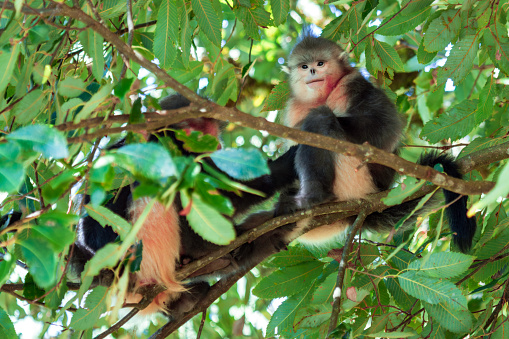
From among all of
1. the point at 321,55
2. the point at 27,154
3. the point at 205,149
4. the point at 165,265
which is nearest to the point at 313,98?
the point at 321,55

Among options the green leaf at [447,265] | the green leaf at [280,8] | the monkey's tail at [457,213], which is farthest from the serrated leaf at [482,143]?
the green leaf at [280,8]

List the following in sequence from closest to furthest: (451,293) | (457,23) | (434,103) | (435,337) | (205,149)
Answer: (205,149) < (451,293) < (435,337) < (457,23) < (434,103)

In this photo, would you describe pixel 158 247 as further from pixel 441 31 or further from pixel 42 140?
pixel 441 31

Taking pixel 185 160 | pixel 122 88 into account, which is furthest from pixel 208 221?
pixel 122 88

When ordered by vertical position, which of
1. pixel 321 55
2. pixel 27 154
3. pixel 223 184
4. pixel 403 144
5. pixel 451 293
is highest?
pixel 321 55

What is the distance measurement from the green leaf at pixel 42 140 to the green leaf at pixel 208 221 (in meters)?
0.40

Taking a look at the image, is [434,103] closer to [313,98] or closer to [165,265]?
[313,98]

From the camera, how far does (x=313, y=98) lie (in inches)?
175

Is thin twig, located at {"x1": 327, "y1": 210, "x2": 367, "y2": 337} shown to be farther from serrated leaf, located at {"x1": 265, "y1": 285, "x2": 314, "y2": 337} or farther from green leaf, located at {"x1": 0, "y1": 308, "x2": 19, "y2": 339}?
green leaf, located at {"x1": 0, "y1": 308, "x2": 19, "y2": 339}

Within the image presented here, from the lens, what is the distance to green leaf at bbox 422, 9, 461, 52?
3363 millimetres

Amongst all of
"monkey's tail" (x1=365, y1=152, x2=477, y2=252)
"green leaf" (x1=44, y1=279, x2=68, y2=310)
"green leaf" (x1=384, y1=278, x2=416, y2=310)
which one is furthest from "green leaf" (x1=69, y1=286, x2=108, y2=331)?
"monkey's tail" (x1=365, y1=152, x2=477, y2=252)

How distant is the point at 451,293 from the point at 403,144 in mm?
1819

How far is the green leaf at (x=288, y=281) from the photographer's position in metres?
3.55

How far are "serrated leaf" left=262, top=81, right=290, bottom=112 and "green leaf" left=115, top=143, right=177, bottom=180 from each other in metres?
3.23
